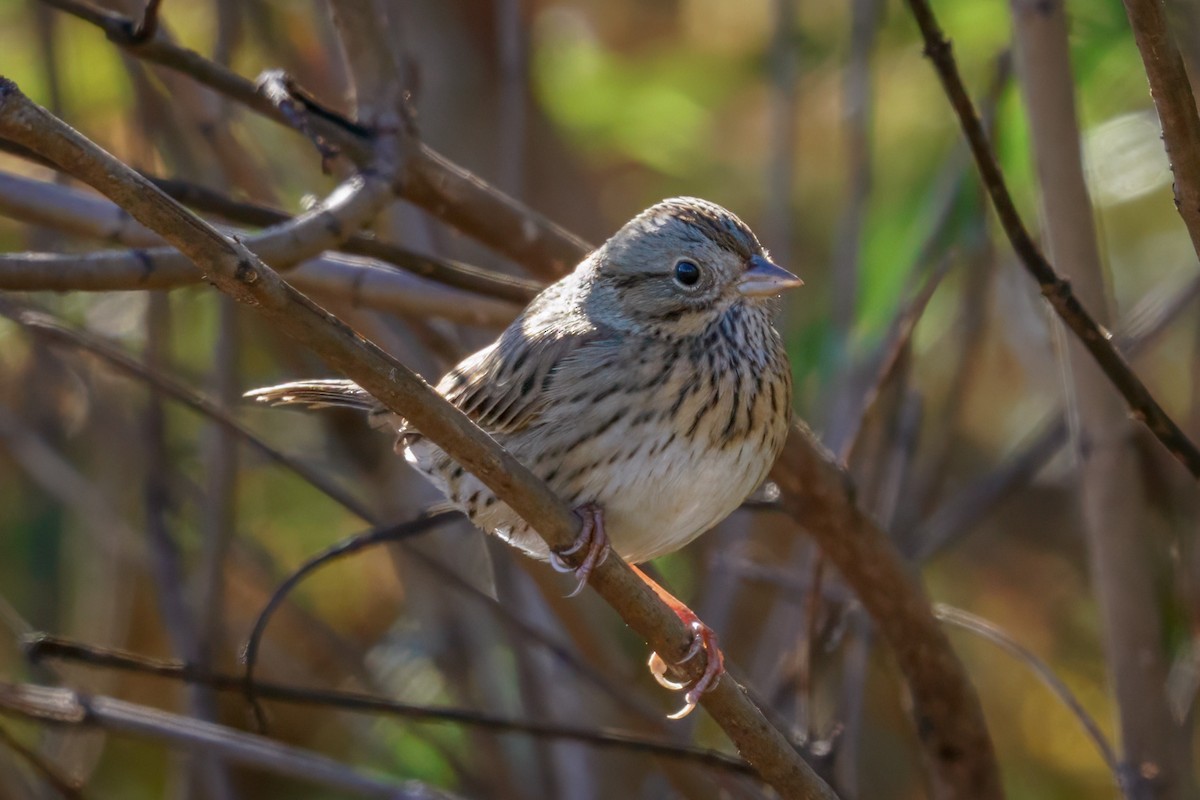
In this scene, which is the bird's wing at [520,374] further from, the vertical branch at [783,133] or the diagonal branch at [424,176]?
the vertical branch at [783,133]

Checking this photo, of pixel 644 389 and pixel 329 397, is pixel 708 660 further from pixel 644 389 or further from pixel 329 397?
pixel 329 397

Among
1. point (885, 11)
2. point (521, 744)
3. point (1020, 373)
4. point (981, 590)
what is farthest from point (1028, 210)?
point (521, 744)

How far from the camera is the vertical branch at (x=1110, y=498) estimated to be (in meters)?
2.69

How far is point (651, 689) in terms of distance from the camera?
458 cm

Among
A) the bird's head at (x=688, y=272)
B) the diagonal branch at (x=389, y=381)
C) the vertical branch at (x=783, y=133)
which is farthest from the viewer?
the vertical branch at (x=783, y=133)

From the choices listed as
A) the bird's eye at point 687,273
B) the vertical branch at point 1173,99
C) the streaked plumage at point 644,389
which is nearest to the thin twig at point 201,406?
Answer: the streaked plumage at point 644,389

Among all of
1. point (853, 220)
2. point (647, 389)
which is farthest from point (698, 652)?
point (853, 220)

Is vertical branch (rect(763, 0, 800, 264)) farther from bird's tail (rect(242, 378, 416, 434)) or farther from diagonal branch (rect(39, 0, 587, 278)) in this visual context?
bird's tail (rect(242, 378, 416, 434))

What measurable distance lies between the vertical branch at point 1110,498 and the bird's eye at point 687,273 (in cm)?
64

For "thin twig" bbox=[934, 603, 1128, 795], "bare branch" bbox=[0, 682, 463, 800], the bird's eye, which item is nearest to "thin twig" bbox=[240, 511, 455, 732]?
"bare branch" bbox=[0, 682, 463, 800]

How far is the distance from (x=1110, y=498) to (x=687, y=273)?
92 centimetres

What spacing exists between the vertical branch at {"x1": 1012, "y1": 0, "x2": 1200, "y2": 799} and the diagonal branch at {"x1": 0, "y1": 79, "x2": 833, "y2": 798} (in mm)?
1027

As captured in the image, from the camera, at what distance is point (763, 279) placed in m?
2.74

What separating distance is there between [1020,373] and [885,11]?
4.55ft
